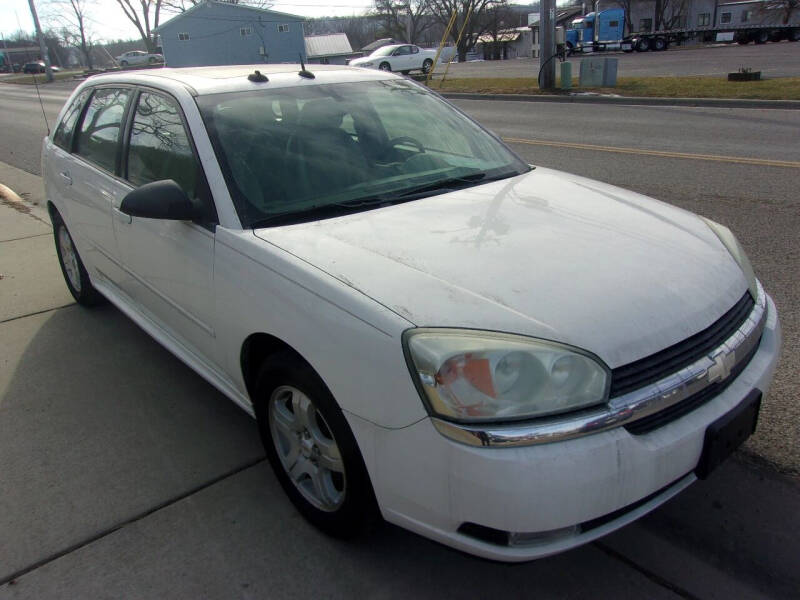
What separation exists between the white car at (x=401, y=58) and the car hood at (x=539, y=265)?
30932 millimetres

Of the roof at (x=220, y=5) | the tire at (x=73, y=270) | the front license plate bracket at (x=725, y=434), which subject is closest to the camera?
the front license plate bracket at (x=725, y=434)

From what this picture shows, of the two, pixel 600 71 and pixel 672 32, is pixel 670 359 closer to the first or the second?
pixel 600 71

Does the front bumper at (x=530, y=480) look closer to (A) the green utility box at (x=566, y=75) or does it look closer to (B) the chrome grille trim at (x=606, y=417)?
(B) the chrome grille trim at (x=606, y=417)

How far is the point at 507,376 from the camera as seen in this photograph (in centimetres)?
180

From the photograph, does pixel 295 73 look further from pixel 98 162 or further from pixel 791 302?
pixel 791 302

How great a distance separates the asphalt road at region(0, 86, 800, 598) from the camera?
220 cm

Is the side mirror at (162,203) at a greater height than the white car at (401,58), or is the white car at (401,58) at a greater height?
the side mirror at (162,203)

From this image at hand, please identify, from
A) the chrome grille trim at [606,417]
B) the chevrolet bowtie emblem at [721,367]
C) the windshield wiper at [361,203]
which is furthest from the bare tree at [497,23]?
the chrome grille trim at [606,417]

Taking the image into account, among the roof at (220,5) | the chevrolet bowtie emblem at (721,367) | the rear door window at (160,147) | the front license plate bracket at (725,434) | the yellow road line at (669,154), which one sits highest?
the roof at (220,5)

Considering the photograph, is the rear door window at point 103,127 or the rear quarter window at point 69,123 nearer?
the rear door window at point 103,127

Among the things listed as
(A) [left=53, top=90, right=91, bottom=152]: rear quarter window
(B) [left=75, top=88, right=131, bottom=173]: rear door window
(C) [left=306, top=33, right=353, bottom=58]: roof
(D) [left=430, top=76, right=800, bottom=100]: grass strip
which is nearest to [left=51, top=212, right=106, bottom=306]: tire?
(A) [left=53, top=90, right=91, bottom=152]: rear quarter window

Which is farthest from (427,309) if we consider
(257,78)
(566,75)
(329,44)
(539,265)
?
(329,44)

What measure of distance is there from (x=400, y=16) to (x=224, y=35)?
115 feet

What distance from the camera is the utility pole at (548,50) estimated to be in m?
17.8
